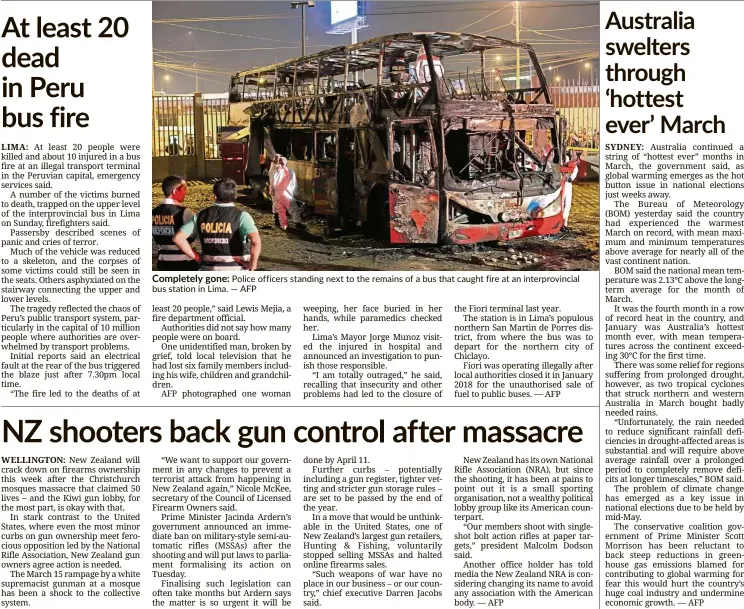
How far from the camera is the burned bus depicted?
301 inches

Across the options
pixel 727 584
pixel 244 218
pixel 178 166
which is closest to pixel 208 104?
pixel 178 166

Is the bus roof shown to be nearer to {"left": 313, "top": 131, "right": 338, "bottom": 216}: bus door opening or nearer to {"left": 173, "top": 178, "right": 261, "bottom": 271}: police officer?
{"left": 313, "top": 131, "right": 338, "bottom": 216}: bus door opening

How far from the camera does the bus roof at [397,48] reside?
26.1 feet

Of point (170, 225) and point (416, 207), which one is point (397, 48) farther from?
point (170, 225)

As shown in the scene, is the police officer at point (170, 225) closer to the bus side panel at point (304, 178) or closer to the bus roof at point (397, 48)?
the bus roof at point (397, 48)

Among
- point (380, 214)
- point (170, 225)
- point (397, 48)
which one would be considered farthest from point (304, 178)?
point (170, 225)

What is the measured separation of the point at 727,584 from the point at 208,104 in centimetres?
1402

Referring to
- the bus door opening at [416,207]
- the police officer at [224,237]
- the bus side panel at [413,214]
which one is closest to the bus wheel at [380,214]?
the bus door opening at [416,207]

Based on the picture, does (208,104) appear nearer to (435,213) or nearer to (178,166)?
(178,166)

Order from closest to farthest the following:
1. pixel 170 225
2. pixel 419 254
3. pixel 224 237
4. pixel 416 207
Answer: pixel 224 237 → pixel 170 225 → pixel 416 207 → pixel 419 254

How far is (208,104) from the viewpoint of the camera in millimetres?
16266

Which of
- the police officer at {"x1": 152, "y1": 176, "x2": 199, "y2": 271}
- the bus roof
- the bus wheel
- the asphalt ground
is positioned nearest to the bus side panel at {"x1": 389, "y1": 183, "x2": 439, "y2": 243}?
the asphalt ground

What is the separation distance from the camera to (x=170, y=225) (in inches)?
219

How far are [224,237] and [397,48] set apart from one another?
14.1ft
